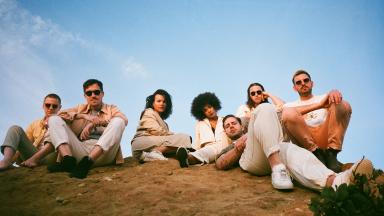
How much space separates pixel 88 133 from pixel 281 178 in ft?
10.8

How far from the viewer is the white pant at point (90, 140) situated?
16.6ft

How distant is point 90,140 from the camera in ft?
18.7

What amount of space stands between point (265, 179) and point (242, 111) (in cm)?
259

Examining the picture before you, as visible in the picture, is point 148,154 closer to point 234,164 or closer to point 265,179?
point 234,164

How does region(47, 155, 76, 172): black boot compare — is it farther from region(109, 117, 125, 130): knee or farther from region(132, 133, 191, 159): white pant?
region(132, 133, 191, 159): white pant

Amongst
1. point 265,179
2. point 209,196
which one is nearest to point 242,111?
point 265,179

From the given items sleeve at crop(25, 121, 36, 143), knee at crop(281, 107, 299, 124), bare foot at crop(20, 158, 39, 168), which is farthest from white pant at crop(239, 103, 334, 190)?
sleeve at crop(25, 121, 36, 143)

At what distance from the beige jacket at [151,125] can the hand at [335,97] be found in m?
3.32

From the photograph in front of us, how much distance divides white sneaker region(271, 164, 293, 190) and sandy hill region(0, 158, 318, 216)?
0.11 m

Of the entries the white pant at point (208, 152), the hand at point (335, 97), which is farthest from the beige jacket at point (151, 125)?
the hand at point (335, 97)

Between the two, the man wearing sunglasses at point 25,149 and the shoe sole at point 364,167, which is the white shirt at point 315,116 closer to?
the shoe sole at point 364,167

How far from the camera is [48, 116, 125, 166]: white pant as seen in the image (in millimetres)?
5055

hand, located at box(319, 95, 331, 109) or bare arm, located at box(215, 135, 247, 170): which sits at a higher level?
hand, located at box(319, 95, 331, 109)

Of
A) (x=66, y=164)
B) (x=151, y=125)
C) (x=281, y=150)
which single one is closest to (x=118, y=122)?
(x=66, y=164)
